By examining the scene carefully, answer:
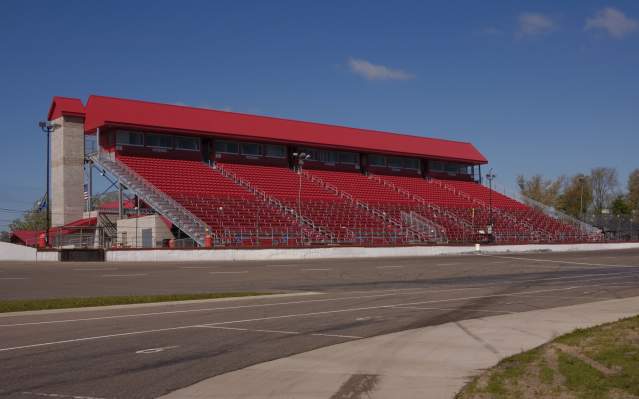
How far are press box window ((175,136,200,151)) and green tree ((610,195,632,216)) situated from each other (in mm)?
A: 81307

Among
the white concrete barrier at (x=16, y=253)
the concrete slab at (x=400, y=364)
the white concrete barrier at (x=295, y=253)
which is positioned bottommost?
the concrete slab at (x=400, y=364)

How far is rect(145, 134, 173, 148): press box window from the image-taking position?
5290 centimetres

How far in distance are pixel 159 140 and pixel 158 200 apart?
33.9 ft

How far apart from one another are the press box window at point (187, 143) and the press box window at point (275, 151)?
707 centimetres

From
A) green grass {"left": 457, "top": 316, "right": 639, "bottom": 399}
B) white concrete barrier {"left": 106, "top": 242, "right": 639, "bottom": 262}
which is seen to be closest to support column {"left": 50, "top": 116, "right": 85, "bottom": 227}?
white concrete barrier {"left": 106, "top": 242, "right": 639, "bottom": 262}

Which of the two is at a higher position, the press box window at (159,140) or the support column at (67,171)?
the press box window at (159,140)

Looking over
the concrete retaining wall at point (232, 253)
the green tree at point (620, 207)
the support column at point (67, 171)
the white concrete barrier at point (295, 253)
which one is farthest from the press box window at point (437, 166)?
the green tree at point (620, 207)

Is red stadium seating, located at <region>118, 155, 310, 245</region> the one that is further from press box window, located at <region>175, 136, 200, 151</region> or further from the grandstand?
press box window, located at <region>175, 136, 200, 151</region>

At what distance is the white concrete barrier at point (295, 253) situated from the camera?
38.8 meters

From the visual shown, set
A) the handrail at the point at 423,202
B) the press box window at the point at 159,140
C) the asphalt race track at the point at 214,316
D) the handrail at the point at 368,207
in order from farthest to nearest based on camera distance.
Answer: the handrail at the point at 423,202
the handrail at the point at 368,207
the press box window at the point at 159,140
the asphalt race track at the point at 214,316

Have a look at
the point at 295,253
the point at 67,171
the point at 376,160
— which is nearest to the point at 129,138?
the point at 67,171

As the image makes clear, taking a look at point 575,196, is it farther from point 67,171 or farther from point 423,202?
point 67,171

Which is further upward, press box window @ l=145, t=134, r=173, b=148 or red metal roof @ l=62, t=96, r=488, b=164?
red metal roof @ l=62, t=96, r=488, b=164

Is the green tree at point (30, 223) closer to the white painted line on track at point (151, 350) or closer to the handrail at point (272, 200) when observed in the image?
the handrail at point (272, 200)
